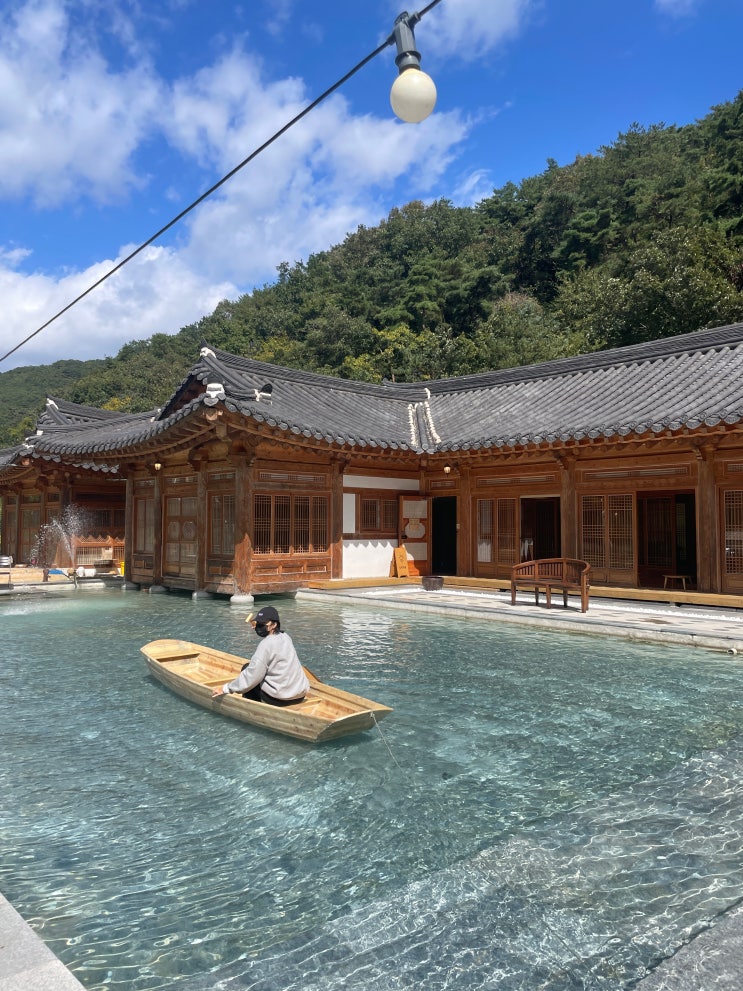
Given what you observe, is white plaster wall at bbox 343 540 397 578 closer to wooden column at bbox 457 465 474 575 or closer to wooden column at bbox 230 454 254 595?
wooden column at bbox 457 465 474 575

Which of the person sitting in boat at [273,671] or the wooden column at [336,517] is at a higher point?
the wooden column at [336,517]

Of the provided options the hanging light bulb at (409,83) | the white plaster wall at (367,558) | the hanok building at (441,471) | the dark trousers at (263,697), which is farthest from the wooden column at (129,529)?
the hanging light bulb at (409,83)

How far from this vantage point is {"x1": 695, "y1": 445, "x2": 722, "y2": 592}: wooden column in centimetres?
1186

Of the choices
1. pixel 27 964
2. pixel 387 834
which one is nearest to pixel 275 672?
pixel 387 834

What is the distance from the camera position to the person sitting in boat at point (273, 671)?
5.54m

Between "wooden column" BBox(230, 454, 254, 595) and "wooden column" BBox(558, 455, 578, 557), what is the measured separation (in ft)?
21.4

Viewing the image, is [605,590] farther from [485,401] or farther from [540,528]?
[485,401]

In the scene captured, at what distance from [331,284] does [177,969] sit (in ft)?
192


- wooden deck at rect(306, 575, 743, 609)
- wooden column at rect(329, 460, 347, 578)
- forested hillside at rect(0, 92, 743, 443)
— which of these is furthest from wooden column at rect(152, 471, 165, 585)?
forested hillside at rect(0, 92, 743, 443)

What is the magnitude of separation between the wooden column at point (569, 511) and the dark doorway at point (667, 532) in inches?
173

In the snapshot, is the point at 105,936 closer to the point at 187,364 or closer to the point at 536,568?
the point at 536,568

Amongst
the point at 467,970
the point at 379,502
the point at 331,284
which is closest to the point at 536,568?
the point at 379,502

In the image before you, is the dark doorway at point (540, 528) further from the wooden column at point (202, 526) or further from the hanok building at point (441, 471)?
the wooden column at point (202, 526)

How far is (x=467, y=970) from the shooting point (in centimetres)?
269
